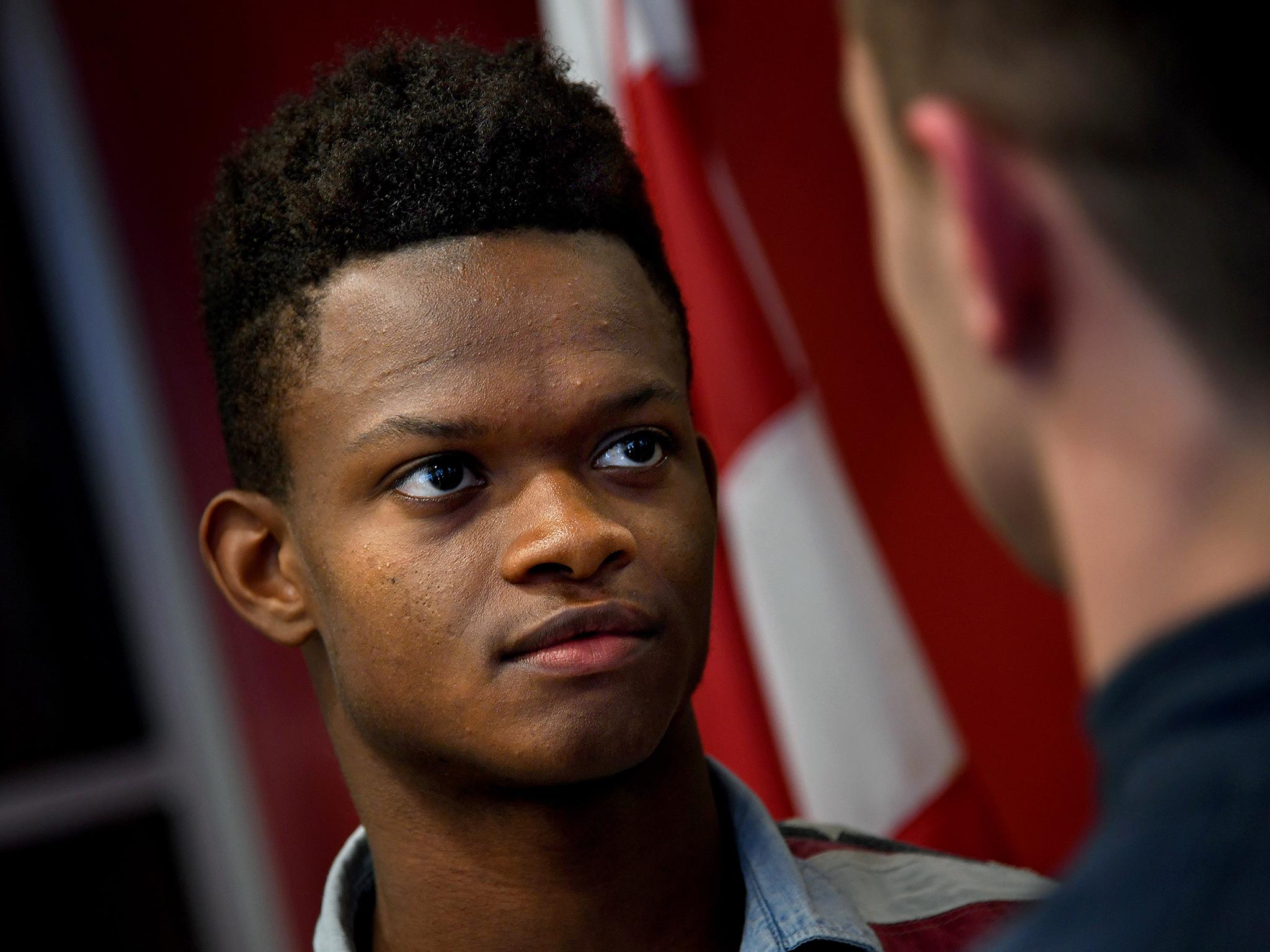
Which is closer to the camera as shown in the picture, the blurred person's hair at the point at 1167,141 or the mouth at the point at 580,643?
the blurred person's hair at the point at 1167,141

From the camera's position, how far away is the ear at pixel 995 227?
1.72 ft

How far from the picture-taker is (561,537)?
34.8 inches

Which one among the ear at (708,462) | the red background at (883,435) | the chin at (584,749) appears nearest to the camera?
the chin at (584,749)

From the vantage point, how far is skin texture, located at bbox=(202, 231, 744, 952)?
35.1 inches

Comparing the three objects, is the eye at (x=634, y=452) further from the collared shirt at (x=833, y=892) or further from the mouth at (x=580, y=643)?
the collared shirt at (x=833, y=892)

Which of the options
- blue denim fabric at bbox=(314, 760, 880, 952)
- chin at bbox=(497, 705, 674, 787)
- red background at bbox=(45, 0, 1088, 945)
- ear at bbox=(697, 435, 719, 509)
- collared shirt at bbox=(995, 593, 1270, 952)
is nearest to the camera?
collared shirt at bbox=(995, 593, 1270, 952)

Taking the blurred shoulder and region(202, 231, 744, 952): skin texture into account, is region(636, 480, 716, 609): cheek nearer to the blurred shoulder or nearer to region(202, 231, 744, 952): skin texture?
region(202, 231, 744, 952): skin texture

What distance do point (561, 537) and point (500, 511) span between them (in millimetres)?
54

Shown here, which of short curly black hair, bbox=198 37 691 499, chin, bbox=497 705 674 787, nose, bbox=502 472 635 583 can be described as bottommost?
chin, bbox=497 705 674 787

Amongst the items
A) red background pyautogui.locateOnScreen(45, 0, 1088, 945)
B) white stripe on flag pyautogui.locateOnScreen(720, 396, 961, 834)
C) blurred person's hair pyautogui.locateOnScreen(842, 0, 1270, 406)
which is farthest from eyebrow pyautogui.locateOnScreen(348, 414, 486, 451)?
red background pyautogui.locateOnScreen(45, 0, 1088, 945)

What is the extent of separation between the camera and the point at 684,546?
3.12 feet

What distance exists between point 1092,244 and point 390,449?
0.53 meters

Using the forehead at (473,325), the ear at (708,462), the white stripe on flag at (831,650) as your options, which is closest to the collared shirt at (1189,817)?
the forehead at (473,325)

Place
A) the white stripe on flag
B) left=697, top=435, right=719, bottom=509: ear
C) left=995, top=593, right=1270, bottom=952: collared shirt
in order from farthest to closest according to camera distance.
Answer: the white stripe on flag, left=697, top=435, right=719, bottom=509: ear, left=995, top=593, right=1270, bottom=952: collared shirt
